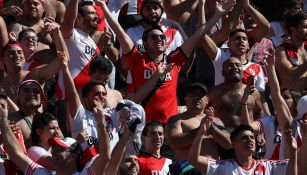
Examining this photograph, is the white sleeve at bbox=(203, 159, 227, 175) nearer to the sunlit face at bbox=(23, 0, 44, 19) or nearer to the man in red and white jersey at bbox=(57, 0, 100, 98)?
the man in red and white jersey at bbox=(57, 0, 100, 98)

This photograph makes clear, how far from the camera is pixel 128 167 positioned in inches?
464

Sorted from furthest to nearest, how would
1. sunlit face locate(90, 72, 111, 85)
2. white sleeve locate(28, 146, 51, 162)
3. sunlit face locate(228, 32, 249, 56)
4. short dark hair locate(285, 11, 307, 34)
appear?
short dark hair locate(285, 11, 307, 34)
sunlit face locate(228, 32, 249, 56)
sunlit face locate(90, 72, 111, 85)
white sleeve locate(28, 146, 51, 162)

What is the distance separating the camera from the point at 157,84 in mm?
13586

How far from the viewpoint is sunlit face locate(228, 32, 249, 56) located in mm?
14297

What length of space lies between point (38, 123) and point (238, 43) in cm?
368

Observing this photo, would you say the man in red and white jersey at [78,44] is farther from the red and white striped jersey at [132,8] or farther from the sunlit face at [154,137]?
the sunlit face at [154,137]

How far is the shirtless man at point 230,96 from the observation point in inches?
533

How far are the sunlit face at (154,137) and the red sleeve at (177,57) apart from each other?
5.33 ft

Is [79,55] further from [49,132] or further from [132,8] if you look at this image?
[49,132]

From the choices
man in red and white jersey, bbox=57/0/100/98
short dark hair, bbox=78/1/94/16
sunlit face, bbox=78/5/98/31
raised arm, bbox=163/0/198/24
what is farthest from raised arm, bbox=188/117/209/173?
raised arm, bbox=163/0/198/24

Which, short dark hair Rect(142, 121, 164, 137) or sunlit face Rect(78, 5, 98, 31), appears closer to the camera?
short dark hair Rect(142, 121, 164, 137)

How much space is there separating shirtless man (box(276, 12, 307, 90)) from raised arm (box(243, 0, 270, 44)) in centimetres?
34

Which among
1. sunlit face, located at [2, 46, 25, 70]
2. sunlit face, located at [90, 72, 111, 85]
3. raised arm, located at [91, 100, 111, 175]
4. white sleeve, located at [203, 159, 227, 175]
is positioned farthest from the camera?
sunlit face, located at [90, 72, 111, 85]

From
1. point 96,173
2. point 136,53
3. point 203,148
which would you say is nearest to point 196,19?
point 136,53
